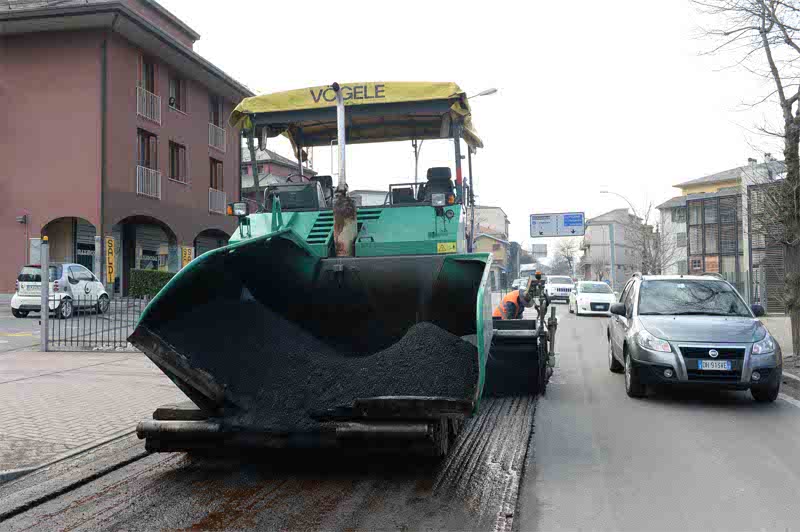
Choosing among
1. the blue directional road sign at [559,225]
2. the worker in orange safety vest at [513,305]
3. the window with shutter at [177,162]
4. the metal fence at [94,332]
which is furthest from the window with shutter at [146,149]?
the worker in orange safety vest at [513,305]

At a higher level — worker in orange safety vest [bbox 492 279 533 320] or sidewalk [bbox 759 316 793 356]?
worker in orange safety vest [bbox 492 279 533 320]

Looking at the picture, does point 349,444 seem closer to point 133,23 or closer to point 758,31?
point 758,31

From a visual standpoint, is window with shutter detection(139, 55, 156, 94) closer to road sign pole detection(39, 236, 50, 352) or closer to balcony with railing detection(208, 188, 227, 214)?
balcony with railing detection(208, 188, 227, 214)

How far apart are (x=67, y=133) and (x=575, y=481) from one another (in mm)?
23055

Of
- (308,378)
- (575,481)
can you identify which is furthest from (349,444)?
(575,481)

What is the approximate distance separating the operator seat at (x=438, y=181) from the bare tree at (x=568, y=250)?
8567 cm

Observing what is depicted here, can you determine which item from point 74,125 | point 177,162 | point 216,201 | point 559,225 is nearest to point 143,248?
point 177,162

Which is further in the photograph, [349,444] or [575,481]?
[575,481]

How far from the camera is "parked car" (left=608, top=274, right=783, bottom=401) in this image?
7.56m

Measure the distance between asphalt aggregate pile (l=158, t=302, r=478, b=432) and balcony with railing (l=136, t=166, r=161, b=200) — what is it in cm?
2114

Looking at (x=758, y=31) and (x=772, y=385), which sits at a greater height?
(x=758, y=31)

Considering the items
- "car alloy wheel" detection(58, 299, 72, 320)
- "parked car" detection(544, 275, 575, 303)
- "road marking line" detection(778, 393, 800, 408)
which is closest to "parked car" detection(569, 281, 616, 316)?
"parked car" detection(544, 275, 575, 303)

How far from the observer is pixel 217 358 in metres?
5.18

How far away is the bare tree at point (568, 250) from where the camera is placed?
94431 millimetres
